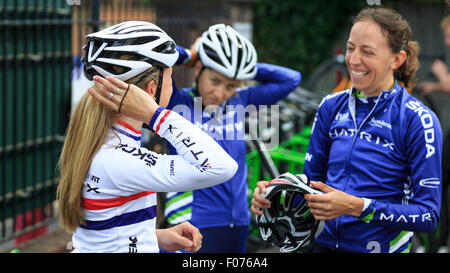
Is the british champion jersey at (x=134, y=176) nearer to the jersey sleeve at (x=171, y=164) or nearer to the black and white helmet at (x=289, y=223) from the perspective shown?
the jersey sleeve at (x=171, y=164)

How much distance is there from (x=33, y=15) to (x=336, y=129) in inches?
153

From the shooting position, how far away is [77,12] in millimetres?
6777

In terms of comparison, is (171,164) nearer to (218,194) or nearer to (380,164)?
(380,164)

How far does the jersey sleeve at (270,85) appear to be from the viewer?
13.9 feet

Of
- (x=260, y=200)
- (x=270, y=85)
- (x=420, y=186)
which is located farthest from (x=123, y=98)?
(x=270, y=85)

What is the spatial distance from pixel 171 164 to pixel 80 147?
1.28ft

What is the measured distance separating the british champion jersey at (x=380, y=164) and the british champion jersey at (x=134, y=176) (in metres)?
0.84

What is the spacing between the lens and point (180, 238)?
8.80ft

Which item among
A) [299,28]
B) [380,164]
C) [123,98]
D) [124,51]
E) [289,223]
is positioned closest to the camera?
[123,98]

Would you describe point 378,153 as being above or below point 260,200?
above

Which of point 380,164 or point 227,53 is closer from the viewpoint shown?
point 380,164

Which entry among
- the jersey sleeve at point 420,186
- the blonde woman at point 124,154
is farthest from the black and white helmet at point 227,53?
the jersey sleeve at point 420,186
